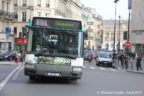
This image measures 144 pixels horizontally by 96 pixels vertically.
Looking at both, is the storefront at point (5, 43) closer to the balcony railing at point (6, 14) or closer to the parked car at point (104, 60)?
the balcony railing at point (6, 14)

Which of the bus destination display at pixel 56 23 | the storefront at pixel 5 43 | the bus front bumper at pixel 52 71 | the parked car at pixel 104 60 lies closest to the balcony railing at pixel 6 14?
the storefront at pixel 5 43

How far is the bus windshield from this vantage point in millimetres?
13961

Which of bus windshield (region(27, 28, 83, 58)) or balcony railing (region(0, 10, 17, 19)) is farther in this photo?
balcony railing (region(0, 10, 17, 19))

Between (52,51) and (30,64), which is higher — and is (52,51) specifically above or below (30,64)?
above

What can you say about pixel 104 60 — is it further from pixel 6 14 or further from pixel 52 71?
pixel 52 71

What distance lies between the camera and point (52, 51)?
1398 cm

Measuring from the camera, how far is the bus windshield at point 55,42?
45.8ft

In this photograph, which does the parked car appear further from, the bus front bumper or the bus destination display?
the bus front bumper

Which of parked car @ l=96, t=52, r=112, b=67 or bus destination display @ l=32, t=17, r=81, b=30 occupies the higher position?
bus destination display @ l=32, t=17, r=81, b=30

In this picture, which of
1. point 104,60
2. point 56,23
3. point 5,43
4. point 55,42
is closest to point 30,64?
point 55,42

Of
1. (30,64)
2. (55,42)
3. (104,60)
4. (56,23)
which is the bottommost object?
(104,60)

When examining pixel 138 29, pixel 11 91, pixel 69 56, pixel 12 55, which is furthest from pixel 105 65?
pixel 11 91

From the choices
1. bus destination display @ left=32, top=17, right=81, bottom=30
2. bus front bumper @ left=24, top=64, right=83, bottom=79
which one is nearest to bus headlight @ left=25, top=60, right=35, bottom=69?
bus front bumper @ left=24, top=64, right=83, bottom=79

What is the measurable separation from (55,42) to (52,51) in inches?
16.7
